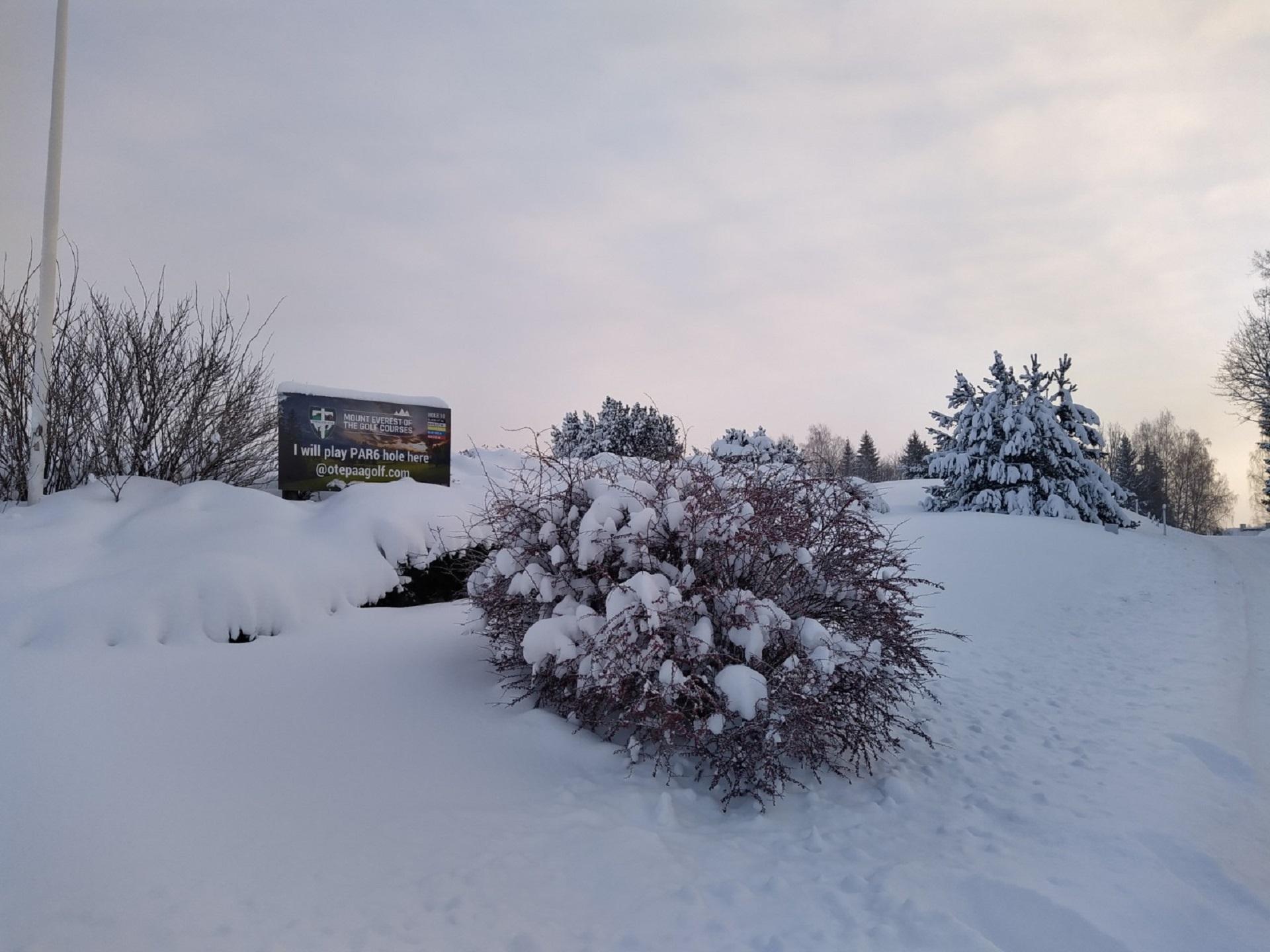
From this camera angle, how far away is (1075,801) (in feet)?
13.8

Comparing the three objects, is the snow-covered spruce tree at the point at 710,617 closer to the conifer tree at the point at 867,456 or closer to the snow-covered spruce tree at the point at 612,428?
the snow-covered spruce tree at the point at 612,428

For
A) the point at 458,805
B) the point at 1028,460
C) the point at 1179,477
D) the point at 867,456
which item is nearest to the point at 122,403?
the point at 458,805

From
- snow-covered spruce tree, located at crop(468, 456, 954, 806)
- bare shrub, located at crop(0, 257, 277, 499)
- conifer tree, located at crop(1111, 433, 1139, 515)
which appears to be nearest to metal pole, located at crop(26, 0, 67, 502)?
bare shrub, located at crop(0, 257, 277, 499)

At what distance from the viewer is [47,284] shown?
7.43m

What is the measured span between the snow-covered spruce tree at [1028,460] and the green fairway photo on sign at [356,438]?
14.3 m

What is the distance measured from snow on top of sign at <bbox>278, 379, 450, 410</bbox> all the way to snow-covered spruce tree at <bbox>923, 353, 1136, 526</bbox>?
14.3m

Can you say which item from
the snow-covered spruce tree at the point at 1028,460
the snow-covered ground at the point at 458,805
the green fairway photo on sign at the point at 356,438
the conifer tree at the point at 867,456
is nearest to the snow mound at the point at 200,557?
the snow-covered ground at the point at 458,805

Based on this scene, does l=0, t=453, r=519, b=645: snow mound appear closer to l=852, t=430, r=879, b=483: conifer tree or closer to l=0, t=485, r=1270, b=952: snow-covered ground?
l=0, t=485, r=1270, b=952: snow-covered ground

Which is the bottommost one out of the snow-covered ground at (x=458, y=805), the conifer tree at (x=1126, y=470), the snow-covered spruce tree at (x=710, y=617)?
the snow-covered ground at (x=458, y=805)

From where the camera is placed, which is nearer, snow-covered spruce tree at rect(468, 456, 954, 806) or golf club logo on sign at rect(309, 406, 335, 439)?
snow-covered spruce tree at rect(468, 456, 954, 806)

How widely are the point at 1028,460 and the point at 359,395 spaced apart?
16581mm

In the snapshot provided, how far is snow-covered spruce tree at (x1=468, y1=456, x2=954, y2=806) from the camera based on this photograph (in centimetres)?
417

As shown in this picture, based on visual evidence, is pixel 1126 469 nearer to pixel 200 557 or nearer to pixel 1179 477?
pixel 1179 477

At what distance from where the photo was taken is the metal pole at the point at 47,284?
7.30 metres
